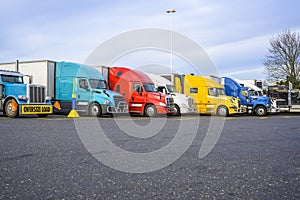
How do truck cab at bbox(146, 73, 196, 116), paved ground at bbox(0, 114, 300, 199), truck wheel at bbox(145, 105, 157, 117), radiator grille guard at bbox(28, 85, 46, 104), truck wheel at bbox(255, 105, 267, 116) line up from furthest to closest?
truck wheel at bbox(255, 105, 267, 116), truck cab at bbox(146, 73, 196, 116), truck wheel at bbox(145, 105, 157, 117), radiator grille guard at bbox(28, 85, 46, 104), paved ground at bbox(0, 114, 300, 199)

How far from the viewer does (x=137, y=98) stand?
18062 mm

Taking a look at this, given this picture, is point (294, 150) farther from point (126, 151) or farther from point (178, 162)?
point (126, 151)

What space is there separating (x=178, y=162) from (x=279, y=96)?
2714cm

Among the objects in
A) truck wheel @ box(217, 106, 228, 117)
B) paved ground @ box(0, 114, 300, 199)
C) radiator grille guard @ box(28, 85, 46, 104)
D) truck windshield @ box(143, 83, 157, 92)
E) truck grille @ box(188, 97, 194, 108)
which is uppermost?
truck windshield @ box(143, 83, 157, 92)

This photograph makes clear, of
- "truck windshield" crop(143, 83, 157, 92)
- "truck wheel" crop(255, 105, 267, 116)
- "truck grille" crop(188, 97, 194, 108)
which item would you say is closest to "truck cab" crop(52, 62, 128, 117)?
"truck windshield" crop(143, 83, 157, 92)

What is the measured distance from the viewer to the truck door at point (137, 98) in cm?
1791

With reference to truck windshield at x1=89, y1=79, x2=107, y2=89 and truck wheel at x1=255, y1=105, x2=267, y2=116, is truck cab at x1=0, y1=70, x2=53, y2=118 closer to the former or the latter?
truck windshield at x1=89, y1=79, x2=107, y2=89

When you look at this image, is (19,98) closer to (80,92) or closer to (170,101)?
(80,92)

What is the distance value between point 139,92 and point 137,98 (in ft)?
1.25

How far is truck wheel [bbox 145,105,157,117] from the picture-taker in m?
17.6

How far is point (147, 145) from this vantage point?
22.0 feet

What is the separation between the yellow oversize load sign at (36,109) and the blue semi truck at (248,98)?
41.9 feet

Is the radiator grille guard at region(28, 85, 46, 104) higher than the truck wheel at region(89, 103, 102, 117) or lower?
higher

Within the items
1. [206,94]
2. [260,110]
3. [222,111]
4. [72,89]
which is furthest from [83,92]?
[260,110]
